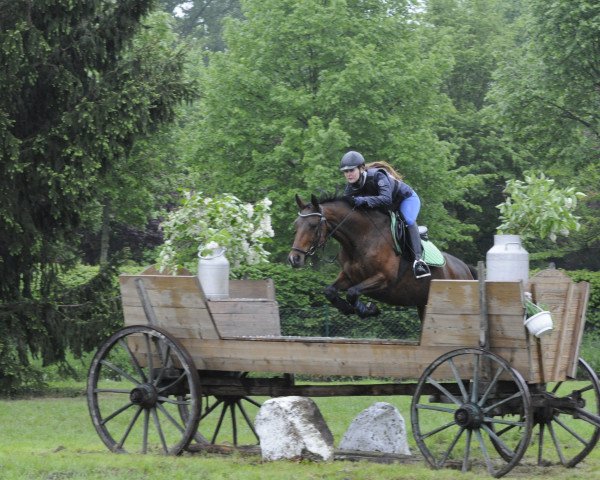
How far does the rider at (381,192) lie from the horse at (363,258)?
15 cm

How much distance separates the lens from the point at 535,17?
27.8 meters

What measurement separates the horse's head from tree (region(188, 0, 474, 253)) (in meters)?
17.1

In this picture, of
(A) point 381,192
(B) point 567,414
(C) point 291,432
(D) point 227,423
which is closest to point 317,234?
(A) point 381,192

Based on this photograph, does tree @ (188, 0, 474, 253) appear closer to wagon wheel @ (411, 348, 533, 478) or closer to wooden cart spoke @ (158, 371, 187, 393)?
wooden cart spoke @ (158, 371, 187, 393)

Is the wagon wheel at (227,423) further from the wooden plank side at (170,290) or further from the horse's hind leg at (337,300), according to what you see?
the horse's hind leg at (337,300)

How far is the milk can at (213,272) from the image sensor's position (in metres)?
10.1

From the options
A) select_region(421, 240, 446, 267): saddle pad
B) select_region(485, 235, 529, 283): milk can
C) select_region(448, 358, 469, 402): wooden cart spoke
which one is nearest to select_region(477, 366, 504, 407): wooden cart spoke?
select_region(448, 358, 469, 402): wooden cart spoke

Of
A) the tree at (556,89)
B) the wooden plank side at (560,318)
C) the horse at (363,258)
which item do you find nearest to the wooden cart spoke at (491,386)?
the wooden plank side at (560,318)

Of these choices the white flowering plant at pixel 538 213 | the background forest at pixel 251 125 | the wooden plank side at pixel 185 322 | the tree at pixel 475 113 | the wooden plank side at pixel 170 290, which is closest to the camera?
the white flowering plant at pixel 538 213

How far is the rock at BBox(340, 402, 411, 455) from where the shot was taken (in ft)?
31.9

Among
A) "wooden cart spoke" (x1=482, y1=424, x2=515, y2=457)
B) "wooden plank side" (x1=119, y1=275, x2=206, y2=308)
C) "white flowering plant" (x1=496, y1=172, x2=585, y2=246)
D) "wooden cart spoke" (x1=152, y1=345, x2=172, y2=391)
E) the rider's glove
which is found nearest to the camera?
"wooden cart spoke" (x1=482, y1=424, x2=515, y2=457)

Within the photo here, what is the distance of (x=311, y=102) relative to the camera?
28.0 meters

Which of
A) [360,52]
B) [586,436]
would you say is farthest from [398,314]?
[586,436]

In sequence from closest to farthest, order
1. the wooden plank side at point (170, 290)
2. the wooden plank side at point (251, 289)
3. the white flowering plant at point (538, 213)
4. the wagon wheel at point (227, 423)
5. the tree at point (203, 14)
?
1. the white flowering plant at point (538, 213)
2. the wooden plank side at point (170, 290)
3. the wagon wheel at point (227, 423)
4. the wooden plank side at point (251, 289)
5. the tree at point (203, 14)
